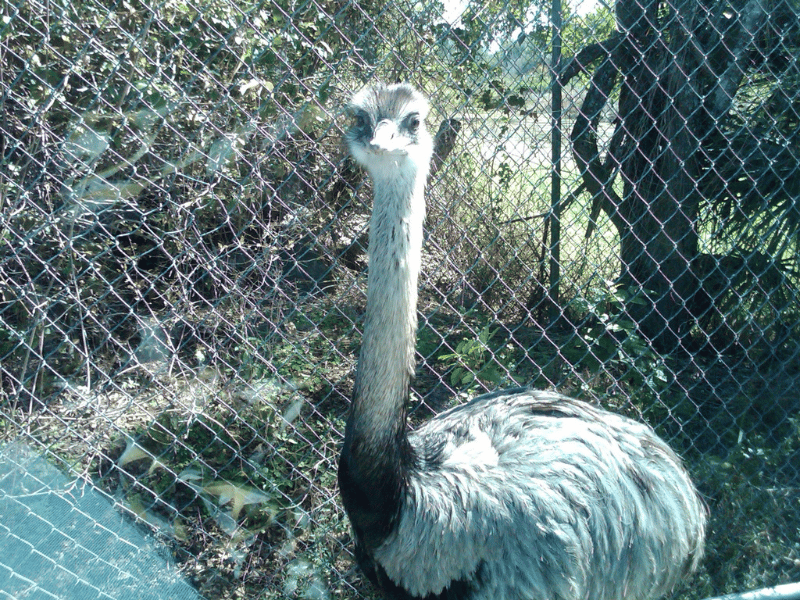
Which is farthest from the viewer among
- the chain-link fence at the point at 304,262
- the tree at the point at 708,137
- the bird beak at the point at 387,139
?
the tree at the point at 708,137

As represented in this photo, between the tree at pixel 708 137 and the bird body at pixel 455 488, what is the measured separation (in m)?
1.21

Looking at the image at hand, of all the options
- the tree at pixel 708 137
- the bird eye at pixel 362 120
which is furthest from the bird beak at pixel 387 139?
the tree at pixel 708 137

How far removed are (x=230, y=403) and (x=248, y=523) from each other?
52 centimetres

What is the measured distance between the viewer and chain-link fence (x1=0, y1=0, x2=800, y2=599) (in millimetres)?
2541

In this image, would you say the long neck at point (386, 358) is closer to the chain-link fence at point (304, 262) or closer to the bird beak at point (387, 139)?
the bird beak at point (387, 139)

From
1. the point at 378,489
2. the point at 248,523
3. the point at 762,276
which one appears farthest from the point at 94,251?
the point at 762,276

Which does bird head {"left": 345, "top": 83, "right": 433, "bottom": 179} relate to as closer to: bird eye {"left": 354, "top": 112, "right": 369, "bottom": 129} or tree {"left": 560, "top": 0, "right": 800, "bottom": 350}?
bird eye {"left": 354, "top": 112, "right": 369, "bottom": 129}

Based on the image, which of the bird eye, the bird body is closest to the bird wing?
the bird body

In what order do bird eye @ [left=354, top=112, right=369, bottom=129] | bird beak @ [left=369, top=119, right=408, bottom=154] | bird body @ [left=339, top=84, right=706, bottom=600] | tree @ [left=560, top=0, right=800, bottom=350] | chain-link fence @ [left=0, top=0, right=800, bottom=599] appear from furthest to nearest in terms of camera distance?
1. tree @ [left=560, top=0, right=800, bottom=350]
2. chain-link fence @ [left=0, top=0, right=800, bottom=599]
3. bird eye @ [left=354, top=112, right=369, bottom=129]
4. bird body @ [left=339, top=84, right=706, bottom=600]
5. bird beak @ [left=369, top=119, right=408, bottom=154]

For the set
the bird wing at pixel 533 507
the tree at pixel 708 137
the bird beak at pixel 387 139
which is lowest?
the bird wing at pixel 533 507

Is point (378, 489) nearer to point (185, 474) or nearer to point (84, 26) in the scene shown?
point (185, 474)

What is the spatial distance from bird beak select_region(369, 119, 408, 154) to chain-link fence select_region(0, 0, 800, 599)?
0.65 meters

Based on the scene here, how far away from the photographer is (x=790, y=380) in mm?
3330

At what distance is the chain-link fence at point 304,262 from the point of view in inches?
100
